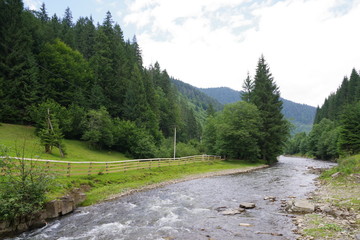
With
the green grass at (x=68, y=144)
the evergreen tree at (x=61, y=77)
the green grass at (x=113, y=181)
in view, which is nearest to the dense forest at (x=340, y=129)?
A: the green grass at (x=113, y=181)

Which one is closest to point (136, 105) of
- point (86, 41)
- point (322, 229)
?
point (86, 41)

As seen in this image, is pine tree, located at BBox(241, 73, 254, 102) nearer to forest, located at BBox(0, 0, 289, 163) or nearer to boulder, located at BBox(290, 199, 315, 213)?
forest, located at BBox(0, 0, 289, 163)

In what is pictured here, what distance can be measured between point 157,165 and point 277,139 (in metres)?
33.2

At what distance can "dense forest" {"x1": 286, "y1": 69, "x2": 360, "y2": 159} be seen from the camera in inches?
1858

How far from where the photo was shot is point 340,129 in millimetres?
51938

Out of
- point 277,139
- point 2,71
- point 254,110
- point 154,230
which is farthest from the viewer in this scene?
point 277,139

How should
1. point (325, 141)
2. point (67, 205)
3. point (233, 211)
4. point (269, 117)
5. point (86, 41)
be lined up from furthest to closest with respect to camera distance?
point (86, 41) < point (325, 141) < point (269, 117) < point (67, 205) < point (233, 211)

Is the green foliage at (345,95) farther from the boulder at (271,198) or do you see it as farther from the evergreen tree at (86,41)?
the evergreen tree at (86,41)

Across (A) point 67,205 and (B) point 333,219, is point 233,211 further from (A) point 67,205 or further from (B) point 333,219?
(A) point 67,205

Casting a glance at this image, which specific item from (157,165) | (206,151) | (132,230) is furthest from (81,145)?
(132,230)

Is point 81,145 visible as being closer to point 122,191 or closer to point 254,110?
point 122,191

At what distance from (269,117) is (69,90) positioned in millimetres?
47327

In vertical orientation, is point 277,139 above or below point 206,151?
above

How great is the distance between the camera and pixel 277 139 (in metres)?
54.1
